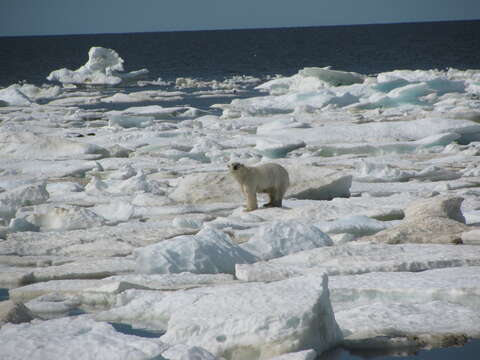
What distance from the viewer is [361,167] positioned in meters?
8.73

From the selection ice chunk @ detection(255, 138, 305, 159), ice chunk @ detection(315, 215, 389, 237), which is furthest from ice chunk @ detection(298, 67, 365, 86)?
ice chunk @ detection(315, 215, 389, 237)

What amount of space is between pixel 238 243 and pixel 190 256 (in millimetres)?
886

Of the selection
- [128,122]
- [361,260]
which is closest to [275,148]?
[128,122]

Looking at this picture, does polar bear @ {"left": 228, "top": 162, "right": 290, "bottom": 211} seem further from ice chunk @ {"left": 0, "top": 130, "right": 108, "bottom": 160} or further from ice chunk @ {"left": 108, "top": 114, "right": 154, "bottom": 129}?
ice chunk @ {"left": 108, "top": 114, "right": 154, "bottom": 129}

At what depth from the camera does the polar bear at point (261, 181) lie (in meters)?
6.74

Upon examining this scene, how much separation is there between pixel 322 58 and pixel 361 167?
46915 mm

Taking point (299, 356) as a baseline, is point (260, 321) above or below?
above

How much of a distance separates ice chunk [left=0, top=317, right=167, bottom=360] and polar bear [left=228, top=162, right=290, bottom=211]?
3576 mm

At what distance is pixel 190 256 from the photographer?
4723 millimetres

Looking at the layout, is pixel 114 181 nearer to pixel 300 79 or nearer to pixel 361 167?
pixel 361 167

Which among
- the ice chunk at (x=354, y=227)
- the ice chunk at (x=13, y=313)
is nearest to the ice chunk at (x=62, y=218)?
the ice chunk at (x=354, y=227)

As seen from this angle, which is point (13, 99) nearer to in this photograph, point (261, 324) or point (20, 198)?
point (20, 198)

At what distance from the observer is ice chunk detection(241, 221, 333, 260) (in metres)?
5.09

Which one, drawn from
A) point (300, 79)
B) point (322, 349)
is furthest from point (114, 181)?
point (300, 79)
